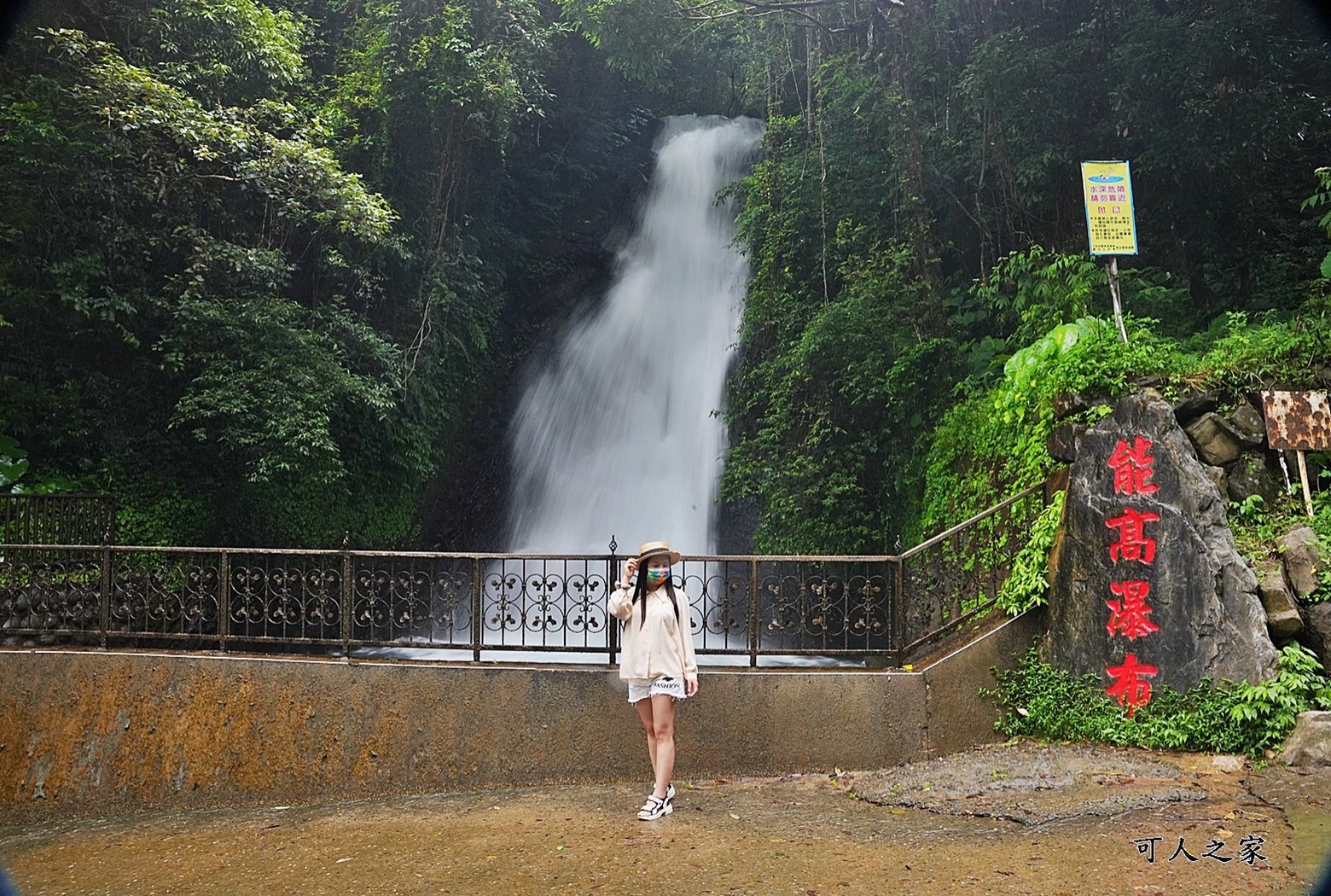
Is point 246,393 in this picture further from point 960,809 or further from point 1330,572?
point 1330,572

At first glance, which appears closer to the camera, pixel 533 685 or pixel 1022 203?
pixel 533 685

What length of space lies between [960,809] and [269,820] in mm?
4712

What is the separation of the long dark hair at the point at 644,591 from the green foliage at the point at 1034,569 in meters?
2.81

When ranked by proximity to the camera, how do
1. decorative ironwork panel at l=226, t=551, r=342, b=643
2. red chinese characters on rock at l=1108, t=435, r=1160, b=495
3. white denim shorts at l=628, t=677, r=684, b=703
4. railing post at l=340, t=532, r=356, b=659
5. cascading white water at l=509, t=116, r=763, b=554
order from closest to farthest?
1. white denim shorts at l=628, t=677, r=684, b=703
2. red chinese characters on rock at l=1108, t=435, r=1160, b=495
3. railing post at l=340, t=532, r=356, b=659
4. decorative ironwork panel at l=226, t=551, r=342, b=643
5. cascading white water at l=509, t=116, r=763, b=554

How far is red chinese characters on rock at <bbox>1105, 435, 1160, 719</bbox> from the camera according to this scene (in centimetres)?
629

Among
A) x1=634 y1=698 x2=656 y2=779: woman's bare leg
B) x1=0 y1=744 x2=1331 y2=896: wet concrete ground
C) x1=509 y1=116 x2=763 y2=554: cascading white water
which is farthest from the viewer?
x1=509 y1=116 x2=763 y2=554: cascading white water

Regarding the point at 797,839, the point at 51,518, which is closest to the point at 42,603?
the point at 51,518

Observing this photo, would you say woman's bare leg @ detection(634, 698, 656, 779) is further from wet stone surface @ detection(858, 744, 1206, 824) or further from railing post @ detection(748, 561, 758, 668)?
wet stone surface @ detection(858, 744, 1206, 824)

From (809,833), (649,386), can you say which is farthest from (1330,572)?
(649,386)

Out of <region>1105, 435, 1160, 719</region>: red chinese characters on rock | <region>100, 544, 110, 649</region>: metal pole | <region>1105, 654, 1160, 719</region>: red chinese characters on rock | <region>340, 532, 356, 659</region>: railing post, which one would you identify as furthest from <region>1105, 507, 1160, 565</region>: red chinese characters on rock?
<region>100, 544, 110, 649</region>: metal pole

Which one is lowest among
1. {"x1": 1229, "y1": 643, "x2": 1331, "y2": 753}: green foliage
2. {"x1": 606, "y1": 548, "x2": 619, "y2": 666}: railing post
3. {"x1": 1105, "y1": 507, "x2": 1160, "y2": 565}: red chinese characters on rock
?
{"x1": 1229, "y1": 643, "x2": 1331, "y2": 753}: green foliage

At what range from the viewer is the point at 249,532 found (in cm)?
1322

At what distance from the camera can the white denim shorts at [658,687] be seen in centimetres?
548

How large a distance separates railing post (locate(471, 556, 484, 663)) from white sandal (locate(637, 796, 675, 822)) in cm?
199
